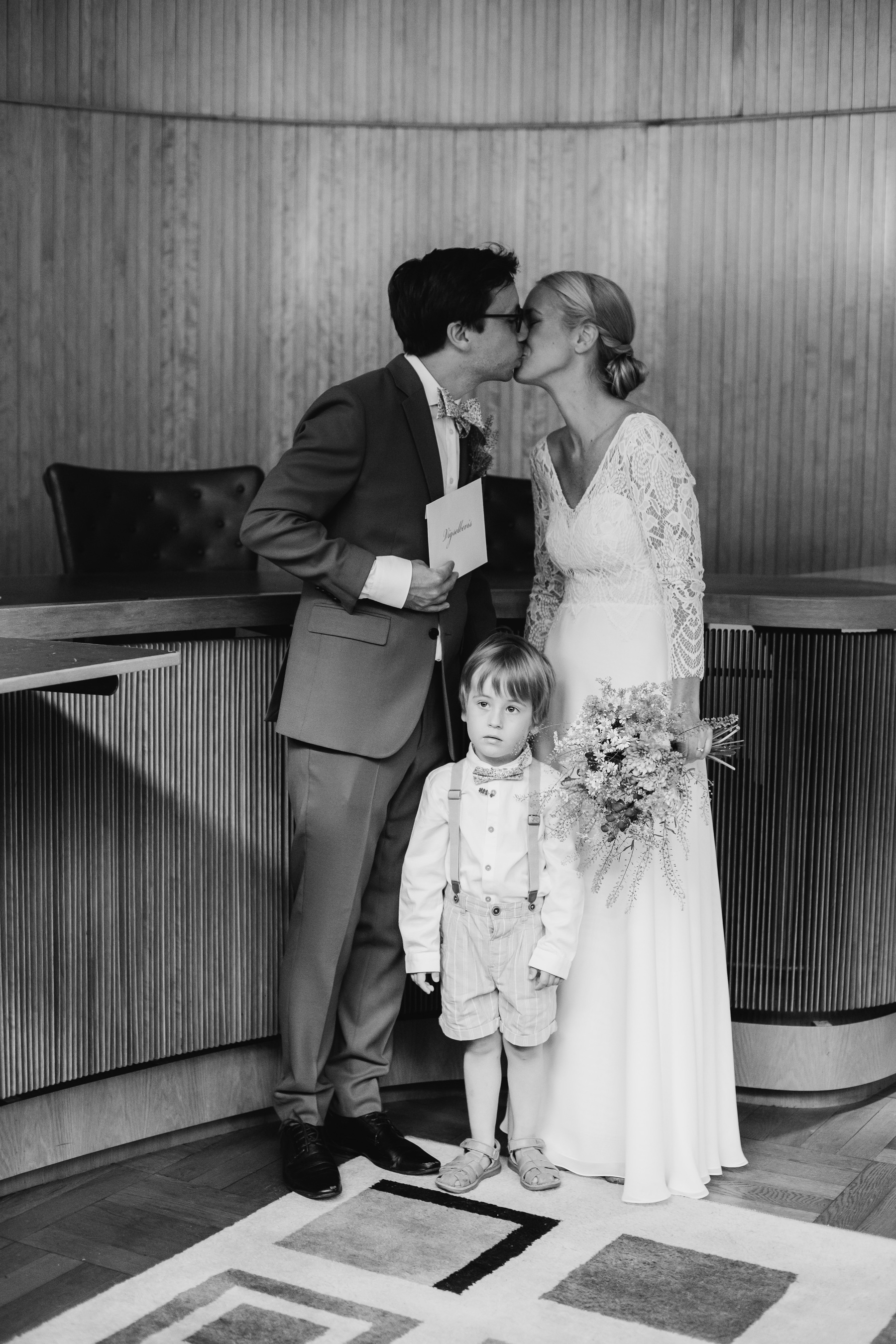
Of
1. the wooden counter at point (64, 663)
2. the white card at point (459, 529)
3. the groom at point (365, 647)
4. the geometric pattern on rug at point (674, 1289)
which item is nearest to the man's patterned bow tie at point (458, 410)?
the groom at point (365, 647)

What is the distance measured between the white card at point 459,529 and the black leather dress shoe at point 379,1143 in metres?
1.13

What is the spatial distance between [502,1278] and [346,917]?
Answer: 74 cm

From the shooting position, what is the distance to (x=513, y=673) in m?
2.82

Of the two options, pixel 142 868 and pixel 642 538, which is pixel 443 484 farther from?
pixel 142 868

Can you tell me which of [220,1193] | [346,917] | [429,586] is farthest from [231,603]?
[220,1193]

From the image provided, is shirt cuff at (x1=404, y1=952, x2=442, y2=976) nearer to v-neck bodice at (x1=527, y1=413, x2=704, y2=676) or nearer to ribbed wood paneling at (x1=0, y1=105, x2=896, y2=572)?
v-neck bodice at (x1=527, y1=413, x2=704, y2=676)

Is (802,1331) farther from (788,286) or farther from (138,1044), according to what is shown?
(788,286)

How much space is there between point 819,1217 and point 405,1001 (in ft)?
3.39

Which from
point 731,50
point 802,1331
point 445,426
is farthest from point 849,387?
point 802,1331

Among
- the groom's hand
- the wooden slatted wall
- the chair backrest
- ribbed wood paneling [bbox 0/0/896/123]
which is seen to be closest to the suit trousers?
the groom's hand

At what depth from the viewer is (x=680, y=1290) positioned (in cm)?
252

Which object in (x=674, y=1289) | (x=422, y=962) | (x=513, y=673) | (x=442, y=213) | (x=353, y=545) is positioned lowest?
(x=674, y=1289)

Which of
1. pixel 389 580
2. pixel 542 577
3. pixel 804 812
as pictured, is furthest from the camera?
pixel 804 812

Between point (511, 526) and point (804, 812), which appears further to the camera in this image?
point (511, 526)
